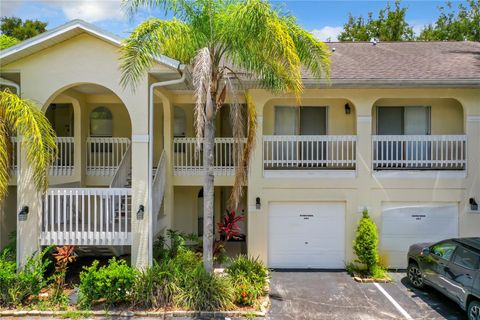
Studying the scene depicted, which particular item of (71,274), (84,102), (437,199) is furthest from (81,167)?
(437,199)

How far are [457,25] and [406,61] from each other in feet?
54.2

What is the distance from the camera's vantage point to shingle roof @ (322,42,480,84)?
35.2 ft

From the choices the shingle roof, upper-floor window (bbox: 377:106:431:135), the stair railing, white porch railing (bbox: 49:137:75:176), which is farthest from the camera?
upper-floor window (bbox: 377:106:431:135)

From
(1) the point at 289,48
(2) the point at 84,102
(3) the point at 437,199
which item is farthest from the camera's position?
(2) the point at 84,102

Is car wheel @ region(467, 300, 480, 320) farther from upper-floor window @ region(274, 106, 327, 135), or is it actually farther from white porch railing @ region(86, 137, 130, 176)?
white porch railing @ region(86, 137, 130, 176)

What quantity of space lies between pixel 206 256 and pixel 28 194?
16.1 feet

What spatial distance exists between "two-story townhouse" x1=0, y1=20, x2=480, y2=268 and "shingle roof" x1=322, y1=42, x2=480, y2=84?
0.30 ft

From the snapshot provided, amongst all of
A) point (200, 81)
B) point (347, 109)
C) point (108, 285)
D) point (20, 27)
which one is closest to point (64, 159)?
point (108, 285)

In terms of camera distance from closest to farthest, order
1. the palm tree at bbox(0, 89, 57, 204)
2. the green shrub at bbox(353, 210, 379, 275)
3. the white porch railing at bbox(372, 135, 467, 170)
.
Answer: the palm tree at bbox(0, 89, 57, 204) < the green shrub at bbox(353, 210, 379, 275) < the white porch railing at bbox(372, 135, 467, 170)

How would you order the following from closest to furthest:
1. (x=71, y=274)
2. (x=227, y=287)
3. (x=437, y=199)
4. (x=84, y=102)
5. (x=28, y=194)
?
(x=227, y=287) → (x=28, y=194) → (x=71, y=274) → (x=437, y=199) → (x=84, y=102)

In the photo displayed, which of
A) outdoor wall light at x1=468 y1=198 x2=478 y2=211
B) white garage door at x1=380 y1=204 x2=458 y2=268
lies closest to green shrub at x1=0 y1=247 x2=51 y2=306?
white garage door at x1=380 y1=204 x2=458 y2=268

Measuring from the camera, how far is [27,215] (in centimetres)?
898

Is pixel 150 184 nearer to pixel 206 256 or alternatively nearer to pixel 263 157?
pixel 206 256

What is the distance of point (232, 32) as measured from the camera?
7.83 meters
